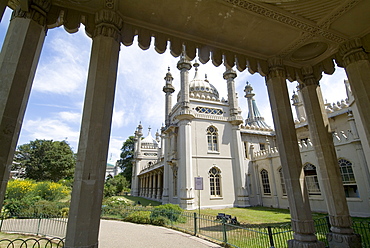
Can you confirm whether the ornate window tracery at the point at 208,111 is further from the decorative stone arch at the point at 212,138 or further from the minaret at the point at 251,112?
the minaret at the point at 251,112

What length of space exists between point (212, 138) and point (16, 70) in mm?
19640

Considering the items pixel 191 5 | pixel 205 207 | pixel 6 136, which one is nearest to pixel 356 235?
pixel 191 5

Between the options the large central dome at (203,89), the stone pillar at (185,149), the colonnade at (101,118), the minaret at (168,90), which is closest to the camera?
the colonnade at (101,118)

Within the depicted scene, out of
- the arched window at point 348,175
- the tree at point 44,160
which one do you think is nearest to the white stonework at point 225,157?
the arched window at point 348,175

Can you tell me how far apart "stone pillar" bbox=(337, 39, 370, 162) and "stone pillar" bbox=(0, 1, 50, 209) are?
7.17m

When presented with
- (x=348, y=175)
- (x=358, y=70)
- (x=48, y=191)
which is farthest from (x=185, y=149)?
(x=358, y=70)

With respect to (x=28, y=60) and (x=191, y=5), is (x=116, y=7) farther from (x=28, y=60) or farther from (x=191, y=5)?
(x=28, y=60)

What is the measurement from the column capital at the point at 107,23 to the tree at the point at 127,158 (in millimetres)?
51398

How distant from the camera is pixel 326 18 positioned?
4.70 metres

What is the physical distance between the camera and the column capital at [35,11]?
3.33 metres

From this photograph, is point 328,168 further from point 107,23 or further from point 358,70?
point 107,23

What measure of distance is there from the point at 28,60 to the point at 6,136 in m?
1.24

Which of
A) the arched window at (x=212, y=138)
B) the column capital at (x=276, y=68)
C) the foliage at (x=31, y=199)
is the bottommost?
the foliage at (x=31, y=199)

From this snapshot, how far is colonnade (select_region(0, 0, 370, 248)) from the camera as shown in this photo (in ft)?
9.62
